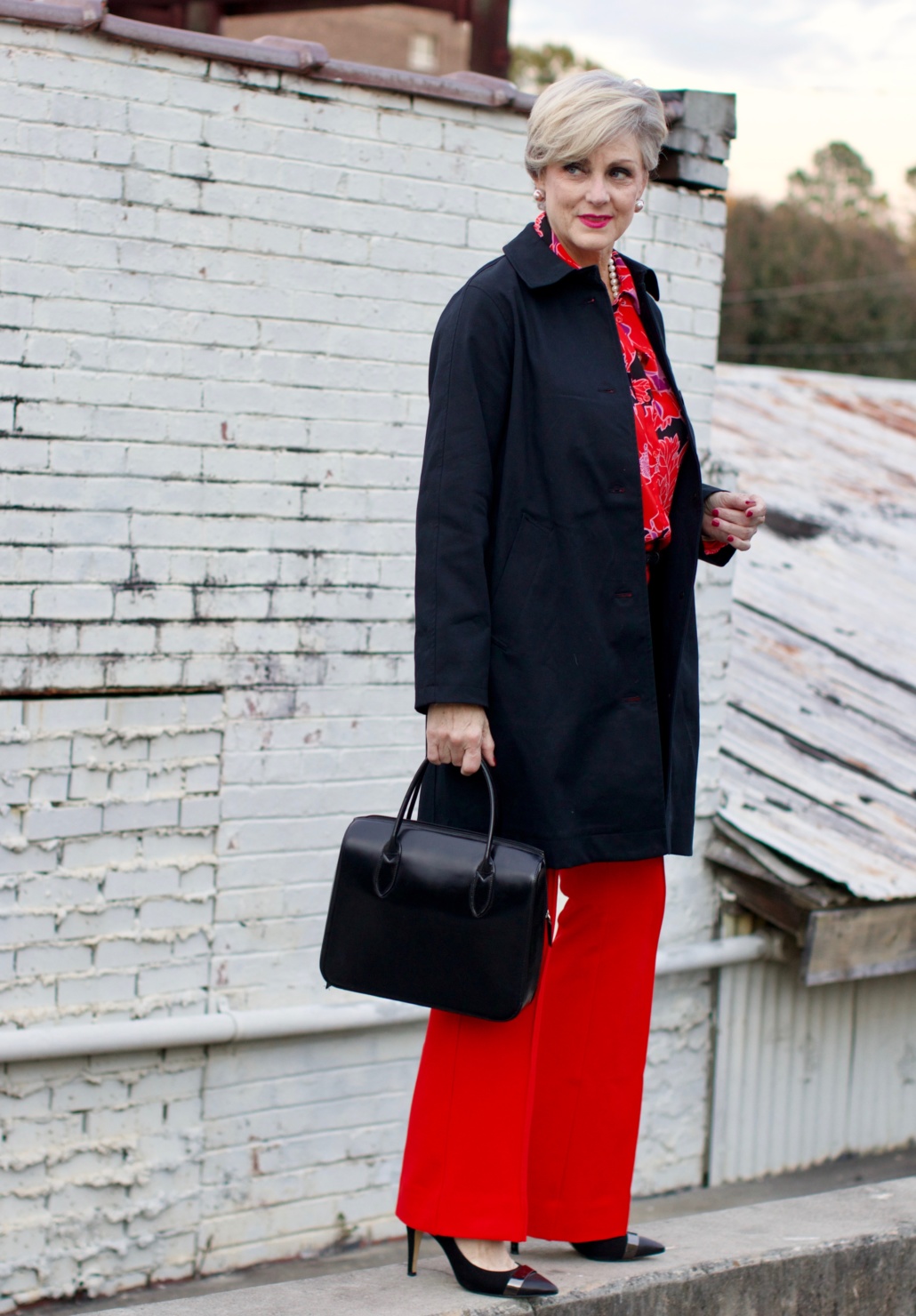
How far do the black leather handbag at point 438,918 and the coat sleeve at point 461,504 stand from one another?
0.18 meters

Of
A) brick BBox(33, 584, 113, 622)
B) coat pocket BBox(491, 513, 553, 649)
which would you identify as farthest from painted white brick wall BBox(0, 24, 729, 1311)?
coat pocket BBox(491, 513, 553, 649)

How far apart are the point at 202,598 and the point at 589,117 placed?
1.62 metres

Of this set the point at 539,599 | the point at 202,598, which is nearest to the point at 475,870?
the point at 539,599

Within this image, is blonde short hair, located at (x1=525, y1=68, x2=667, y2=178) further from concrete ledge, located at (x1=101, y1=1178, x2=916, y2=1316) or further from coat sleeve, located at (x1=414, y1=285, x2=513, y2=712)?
concrete ledge, located at (x1=101, y1=1178, x2=916, y2=1316)

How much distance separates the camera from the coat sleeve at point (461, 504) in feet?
7.13

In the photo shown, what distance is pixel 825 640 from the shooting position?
17.3 feet

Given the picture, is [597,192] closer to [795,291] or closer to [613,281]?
[613,281]

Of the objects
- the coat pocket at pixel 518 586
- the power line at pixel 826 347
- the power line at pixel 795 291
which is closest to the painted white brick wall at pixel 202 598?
the coat pocket at pixel 518 586

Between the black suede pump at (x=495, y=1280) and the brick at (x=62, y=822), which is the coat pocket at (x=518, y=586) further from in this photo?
the brick at (x=62, y=822)

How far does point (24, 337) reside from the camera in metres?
3.14

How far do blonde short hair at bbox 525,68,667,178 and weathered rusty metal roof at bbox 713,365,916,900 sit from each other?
236 centimetres

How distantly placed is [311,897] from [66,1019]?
0.66 metres

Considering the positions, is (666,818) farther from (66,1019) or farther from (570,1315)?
(66,1019)

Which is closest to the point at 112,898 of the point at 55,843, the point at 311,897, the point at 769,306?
the point at 55,843
